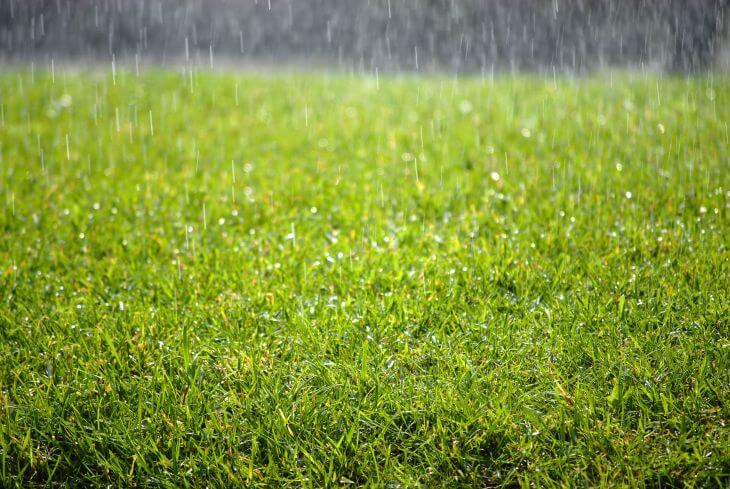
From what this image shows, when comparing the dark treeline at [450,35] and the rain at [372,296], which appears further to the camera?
the dark treeline at [450,35]

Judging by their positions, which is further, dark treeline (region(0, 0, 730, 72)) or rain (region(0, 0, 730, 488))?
dark treeline (region(0, 0, 730, 72))

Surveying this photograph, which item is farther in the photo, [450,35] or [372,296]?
[450,35]

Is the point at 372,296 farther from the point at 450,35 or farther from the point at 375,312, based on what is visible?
the point at 450,35

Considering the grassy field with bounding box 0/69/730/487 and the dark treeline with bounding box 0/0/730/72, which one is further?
the dark treeline with bounding box 0/0/730/72

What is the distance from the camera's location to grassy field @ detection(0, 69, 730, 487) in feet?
6.81

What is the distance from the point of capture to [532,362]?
2408 millimetres

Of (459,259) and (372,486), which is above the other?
(459,259)

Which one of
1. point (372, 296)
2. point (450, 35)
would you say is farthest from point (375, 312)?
point (450, 35)

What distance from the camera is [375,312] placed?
9.10 ft

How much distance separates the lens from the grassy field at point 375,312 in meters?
2.07

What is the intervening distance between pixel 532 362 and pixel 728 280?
3.54 feet

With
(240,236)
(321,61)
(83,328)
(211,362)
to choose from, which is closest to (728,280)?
(211,362)

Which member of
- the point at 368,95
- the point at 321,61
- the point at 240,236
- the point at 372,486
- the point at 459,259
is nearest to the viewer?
the point at 372,486

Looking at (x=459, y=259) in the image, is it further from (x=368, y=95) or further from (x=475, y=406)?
(x=368, y=95)
